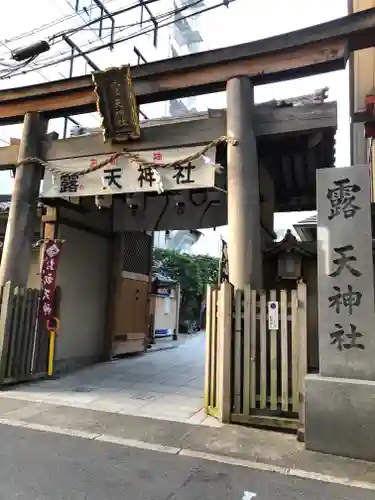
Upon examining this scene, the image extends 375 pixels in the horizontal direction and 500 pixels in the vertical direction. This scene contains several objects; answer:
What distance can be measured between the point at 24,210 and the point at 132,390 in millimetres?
3956

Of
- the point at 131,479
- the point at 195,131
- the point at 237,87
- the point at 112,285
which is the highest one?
Answer: the point at 237,87

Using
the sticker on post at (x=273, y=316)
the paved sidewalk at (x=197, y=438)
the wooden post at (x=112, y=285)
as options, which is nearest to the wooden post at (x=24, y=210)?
the paved sidewalk at (x=197, y=438)

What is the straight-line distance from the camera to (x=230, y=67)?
6777mm

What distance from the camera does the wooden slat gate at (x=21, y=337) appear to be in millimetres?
7168

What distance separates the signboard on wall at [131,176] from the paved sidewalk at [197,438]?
3664 millimetres

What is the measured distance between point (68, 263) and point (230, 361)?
212 inches

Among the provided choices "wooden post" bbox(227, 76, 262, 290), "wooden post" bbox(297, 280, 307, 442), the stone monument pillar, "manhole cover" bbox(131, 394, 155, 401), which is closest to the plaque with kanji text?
the stone monument pillar

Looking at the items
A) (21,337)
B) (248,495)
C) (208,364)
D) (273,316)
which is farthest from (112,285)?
(248,495)

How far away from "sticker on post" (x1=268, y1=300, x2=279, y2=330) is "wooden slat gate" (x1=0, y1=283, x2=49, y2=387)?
4.65 m

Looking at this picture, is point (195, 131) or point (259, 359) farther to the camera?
point (195, 131)

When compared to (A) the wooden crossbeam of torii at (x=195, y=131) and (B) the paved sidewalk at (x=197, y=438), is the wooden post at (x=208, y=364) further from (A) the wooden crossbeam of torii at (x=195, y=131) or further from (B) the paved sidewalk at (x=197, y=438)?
(A) the wooden crossbeam of torii at (x=195, y=131)

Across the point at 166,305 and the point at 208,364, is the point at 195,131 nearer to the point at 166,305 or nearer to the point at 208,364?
the point at 208,364

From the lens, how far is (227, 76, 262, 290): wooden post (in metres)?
5.93

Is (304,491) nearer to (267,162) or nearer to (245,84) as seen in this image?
(245,84)
